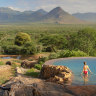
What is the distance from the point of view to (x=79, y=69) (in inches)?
446

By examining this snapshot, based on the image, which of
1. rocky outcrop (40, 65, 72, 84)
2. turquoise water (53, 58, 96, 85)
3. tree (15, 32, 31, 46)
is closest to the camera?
turquoise water (53, 58, 96, 85)

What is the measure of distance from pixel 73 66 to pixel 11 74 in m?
3.85

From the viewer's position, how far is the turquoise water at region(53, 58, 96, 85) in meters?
8.65

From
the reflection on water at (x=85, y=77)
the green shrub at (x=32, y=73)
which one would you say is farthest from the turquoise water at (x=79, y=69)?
the green shrub at (x=32, y=73)

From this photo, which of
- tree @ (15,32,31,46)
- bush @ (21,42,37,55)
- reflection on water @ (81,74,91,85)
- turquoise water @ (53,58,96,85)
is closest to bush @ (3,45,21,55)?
bush @ (21,42,37,55)

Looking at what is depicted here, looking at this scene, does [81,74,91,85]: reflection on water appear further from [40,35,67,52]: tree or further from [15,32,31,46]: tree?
[15,32,31,46]: tree

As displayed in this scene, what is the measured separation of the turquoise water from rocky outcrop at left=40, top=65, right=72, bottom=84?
416mm

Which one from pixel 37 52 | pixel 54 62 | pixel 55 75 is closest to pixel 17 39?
pixel 37 52

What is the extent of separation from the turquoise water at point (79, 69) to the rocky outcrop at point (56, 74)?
42cm

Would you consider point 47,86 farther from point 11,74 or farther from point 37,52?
point 37,52

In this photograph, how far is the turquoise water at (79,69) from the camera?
865cm

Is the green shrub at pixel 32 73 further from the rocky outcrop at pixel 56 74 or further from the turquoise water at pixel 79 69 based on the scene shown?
the turquoise water at pixel 79 69

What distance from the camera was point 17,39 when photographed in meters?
29.9

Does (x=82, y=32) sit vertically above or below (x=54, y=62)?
above
